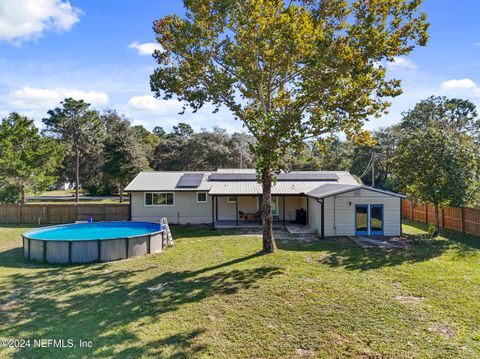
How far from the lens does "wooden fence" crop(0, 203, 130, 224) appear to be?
2194cm

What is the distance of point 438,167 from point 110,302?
15.0 metres

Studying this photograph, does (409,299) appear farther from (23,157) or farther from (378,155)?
(378,155)

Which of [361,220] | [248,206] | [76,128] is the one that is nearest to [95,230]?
[248,206]

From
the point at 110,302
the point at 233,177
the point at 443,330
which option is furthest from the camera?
the point at 233,177

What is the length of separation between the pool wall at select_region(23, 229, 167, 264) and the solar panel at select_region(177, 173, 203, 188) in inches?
355

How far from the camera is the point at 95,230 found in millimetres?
17484

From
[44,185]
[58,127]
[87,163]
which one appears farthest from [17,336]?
[87,163]

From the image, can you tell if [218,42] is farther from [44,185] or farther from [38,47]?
[44,185]

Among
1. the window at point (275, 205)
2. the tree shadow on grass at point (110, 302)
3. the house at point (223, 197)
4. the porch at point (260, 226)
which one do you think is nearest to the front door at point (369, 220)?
the house at point (223, 197)

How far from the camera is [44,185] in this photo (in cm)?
2448

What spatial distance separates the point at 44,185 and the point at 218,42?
64.0 ft

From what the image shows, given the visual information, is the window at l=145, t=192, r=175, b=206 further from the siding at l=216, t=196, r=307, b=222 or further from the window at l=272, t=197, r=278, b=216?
the window at l=272, t=197, r=278, b=216

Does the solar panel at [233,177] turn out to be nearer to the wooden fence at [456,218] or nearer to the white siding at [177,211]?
the white siding at [177,211]

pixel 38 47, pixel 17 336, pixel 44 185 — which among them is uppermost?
pixel 38 47
